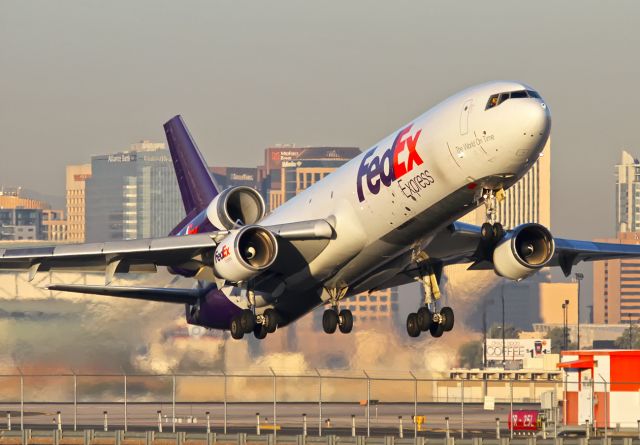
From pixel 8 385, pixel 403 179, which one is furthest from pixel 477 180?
pixel 8 385

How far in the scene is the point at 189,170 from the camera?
59906 mm

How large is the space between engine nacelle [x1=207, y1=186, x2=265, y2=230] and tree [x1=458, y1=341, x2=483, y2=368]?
4030cm

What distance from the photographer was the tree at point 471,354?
304 ft

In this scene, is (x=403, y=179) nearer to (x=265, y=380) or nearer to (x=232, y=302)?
(x=232, y=302)

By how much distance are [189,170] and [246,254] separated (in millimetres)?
13630

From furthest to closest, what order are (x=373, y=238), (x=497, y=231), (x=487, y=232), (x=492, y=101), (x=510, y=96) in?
(x=373, y=238) < (x=497, y=231) < (x=487, y=232) < (x=492, y=101) < (x=510, y=96)

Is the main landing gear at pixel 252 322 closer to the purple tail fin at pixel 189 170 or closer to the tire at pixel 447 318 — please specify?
the tire at pixel 447 318

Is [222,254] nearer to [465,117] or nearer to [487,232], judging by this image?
[487,232]

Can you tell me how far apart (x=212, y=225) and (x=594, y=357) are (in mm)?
16481

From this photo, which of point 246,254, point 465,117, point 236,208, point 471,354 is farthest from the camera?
point 471,354

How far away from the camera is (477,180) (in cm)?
4200

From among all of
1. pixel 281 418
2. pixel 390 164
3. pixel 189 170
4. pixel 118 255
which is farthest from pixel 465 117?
pixel 281 418

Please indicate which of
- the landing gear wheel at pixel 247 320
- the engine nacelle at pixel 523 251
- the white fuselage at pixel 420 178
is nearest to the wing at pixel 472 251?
the engine nacelle at pixel 523 251

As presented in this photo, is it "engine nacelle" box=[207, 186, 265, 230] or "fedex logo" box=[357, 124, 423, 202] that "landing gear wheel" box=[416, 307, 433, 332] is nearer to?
"fedex logo" box=[357, 124, 423, 202]
